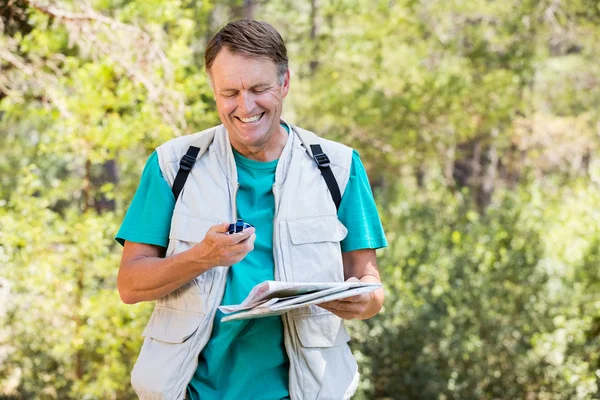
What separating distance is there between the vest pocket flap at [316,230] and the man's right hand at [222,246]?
10.4 inches

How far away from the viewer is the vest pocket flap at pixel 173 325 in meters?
2.25

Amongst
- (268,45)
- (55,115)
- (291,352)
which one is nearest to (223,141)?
(268,45)

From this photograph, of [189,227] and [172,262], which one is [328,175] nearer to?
[189,227]

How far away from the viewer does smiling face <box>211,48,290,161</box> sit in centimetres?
228

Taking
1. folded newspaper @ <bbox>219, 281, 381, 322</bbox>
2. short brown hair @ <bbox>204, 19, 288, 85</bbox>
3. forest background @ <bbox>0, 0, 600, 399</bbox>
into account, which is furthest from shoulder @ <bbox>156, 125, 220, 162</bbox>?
forest background @ <bbox>0, 0, 600, 399</bbox>

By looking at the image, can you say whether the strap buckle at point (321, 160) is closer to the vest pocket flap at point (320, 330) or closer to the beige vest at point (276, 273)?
the beige vest at point (276, 273)

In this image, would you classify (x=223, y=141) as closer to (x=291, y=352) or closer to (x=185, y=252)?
(x=185, y=252)

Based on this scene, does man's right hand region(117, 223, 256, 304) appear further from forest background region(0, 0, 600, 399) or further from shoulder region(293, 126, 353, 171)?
forest background region(0, 0, 600, 399)

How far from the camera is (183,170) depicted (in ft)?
7.84

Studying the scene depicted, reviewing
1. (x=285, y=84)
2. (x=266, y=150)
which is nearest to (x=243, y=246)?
(x=266, y=150)

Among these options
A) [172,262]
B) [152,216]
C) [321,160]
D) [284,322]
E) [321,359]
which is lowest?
[321,359]

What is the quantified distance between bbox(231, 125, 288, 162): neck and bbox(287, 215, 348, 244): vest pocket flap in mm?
244

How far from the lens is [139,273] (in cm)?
227

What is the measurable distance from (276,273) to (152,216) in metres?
0.40
